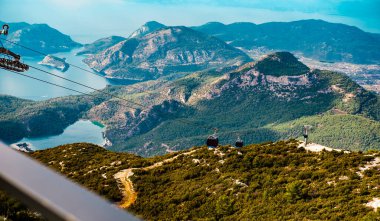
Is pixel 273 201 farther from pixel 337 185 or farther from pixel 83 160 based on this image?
pixel 83 160

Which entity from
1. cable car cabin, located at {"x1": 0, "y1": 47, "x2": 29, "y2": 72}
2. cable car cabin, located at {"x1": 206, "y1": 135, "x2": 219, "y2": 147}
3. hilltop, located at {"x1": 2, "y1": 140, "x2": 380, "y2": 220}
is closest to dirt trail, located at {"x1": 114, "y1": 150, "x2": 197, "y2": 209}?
hilltop, located at {"x1": 2, "y1": 140, "x2": 380, "y2": 220}

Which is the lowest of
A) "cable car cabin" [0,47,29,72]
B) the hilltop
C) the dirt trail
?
the dirt trail

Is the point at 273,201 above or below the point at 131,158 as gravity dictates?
above

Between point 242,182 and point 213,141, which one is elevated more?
point 213,141

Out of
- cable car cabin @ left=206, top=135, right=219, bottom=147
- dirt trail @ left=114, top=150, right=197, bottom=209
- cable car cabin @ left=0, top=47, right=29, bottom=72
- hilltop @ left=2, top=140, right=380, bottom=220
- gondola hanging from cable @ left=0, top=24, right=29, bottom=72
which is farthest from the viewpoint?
cable car cabin @ left=206, top=135, right=219, bottom=147

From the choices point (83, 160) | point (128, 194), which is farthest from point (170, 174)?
point (83, 160)

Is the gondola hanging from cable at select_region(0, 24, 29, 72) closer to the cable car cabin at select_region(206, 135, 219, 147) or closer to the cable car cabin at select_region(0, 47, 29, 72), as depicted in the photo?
the cable car cabin at select_region(0, 47, 29, 72)

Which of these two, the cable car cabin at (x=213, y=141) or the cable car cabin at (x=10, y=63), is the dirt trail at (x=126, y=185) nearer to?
the cable car cabin at (x=213, y=141)

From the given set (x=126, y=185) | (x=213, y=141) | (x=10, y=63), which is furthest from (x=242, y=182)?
(x=10, y=63)

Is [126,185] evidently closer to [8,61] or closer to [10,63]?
[10,63]
